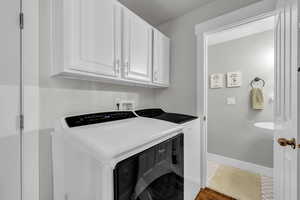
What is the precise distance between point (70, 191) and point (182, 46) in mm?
2058

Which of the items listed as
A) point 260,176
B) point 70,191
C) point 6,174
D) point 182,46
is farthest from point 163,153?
point 260,176

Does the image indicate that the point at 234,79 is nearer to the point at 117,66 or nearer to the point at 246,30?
the point at 246,30

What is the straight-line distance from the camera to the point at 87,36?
99 cm

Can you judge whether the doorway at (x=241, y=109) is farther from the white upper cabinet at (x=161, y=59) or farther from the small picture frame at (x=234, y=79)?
the white upper cabinet at (x=161, y=59)

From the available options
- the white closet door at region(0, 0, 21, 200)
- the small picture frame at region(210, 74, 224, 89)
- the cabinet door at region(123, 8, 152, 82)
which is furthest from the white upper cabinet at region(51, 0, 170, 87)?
the small picture frame at region(210, 74, 224, 89)

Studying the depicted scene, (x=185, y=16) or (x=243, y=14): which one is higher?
(x=185, y=16)

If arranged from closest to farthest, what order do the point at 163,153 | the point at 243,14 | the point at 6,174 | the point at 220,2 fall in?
the point at 6,174 → the point at 163,153 → the point at 243,14 → the point at 220,2

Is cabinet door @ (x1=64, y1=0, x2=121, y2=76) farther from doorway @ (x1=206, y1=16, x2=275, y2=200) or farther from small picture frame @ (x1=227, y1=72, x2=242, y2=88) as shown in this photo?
small picture frame @ (x1=227, y1=72, x2=242, y2=88)

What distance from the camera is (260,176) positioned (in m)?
2.07

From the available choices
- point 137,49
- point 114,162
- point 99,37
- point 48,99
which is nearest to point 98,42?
point 99,37

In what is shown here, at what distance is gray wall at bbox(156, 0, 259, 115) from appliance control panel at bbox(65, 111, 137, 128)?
0.86 metres

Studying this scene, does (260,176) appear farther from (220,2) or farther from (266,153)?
(220,2)

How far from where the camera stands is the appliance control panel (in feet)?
3.27

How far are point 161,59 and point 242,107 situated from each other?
183cm
